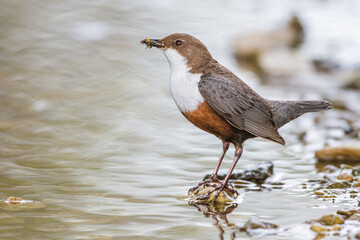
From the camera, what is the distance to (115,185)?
4805 millimetres

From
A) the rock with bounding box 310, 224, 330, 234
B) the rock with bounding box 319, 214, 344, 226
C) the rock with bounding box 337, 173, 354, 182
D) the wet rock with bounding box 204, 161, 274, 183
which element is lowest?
the rock with bounding box 310, 224, 330, 234

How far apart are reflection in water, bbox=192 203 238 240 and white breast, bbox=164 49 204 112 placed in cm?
72

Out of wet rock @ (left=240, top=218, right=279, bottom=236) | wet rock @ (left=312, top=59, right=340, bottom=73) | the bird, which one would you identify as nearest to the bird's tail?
the bird

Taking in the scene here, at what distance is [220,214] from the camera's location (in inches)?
166

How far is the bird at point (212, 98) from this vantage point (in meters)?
4.36

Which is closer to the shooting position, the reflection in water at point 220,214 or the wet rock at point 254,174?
the reflection in water at point 220,214

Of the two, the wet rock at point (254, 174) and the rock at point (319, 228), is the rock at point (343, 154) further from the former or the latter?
the rock at point (319, 228)

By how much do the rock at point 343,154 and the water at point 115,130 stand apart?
0.66ft

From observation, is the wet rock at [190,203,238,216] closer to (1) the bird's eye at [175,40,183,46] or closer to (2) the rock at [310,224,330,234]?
(2) the rock at [310,224,330,234]

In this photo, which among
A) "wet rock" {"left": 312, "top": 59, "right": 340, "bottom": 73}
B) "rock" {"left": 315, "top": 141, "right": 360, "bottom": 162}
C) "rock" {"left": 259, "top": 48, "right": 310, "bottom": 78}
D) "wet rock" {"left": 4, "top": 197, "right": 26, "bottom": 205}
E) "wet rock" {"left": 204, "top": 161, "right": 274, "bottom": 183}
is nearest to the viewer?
"wet rock" {"left": 4, "top": 197, "right": 26, "bottom": 205}

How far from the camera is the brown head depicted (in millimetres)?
4535

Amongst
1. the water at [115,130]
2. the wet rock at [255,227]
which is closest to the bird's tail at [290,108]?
the water at [115,130]

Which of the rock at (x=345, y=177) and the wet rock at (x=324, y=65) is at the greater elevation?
the wet rock at (x=324, y=65)

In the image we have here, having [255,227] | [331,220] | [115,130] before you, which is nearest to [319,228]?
[331,220]
